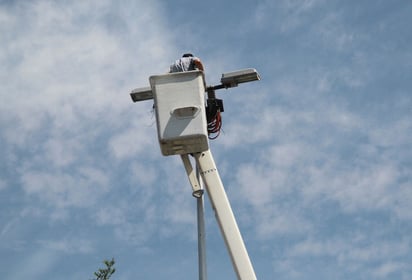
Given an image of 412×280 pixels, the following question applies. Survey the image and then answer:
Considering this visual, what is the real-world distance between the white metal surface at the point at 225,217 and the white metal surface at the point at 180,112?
9.5 inches

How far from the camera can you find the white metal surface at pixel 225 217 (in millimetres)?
7301

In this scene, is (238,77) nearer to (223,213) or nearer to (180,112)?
(180,112)

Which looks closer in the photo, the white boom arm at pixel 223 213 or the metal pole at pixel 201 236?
the white boom arm at pixel 223 213

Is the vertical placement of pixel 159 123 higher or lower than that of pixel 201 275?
higher

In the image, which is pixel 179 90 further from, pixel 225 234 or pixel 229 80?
pixel 225 234

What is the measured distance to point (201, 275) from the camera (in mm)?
7570

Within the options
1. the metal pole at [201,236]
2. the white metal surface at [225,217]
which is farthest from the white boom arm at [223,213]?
the metal pole at [201,236]

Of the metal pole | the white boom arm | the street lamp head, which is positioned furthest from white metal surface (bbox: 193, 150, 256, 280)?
the street lamp head

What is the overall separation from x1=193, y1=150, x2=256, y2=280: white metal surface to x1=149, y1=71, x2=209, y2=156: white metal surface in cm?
24

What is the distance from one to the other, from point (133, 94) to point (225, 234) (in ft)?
7.98

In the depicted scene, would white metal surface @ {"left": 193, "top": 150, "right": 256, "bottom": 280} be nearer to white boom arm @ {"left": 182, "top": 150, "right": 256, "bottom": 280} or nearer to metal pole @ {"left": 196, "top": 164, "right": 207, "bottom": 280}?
white boom arm @ {"left": 182, "top": 150, "right": 256, "bottom": 280}

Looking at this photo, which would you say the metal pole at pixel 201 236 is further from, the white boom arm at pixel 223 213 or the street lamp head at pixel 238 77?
the street lamp head at pixel 238 77

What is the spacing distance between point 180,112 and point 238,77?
44.5 inches

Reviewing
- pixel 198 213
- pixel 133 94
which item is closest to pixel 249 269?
pixel 198 213
